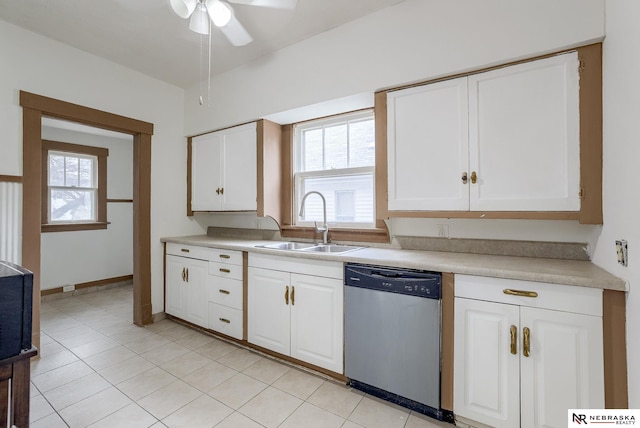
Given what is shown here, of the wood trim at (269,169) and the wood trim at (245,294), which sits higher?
the wood trim at (269,169)

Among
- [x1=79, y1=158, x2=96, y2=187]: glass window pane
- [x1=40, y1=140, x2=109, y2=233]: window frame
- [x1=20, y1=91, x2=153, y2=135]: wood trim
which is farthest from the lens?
[x1=79, y1=158, x2=96, y2=187]: glass window pane

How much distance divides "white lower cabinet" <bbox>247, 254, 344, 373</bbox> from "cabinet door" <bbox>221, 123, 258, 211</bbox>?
0.76m

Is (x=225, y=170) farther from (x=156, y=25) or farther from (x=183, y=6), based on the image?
(x=183, y=6)

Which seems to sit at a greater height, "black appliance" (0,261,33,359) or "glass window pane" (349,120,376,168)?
"glass window pane" (349,120,376,168)

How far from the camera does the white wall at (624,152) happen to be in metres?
1.21

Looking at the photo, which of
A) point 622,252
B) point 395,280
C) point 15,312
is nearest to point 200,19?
point 15,312

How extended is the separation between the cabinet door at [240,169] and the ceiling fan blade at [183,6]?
49.9 inches

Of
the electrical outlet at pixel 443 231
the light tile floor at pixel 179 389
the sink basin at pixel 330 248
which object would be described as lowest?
the light tile floor at pixel 179 389

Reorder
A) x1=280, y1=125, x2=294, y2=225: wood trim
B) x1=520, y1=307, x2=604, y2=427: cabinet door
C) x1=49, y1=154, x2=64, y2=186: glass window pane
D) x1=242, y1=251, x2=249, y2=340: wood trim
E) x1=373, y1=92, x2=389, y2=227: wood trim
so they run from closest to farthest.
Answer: x1=520, y1=307, x2=604, y2=427: cabinet door, x1=373, y1=92, x2=389, y2=227: wood trim, x1=242, y1=251, x2=249, y2=340: wood trim, x1=280, y1=125, x2=294, y2=225: wood trim, x1=49, y1=154, x2=64, y2=186: glass window pane

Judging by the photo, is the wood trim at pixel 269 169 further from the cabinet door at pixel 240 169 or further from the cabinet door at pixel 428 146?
the cabinet door at pixel 428 146

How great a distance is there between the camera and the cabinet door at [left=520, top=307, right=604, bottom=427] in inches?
53.2

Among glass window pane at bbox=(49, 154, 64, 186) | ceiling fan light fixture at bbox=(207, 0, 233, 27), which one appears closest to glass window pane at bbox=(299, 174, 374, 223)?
ceiling fan light fixture at bbox=(207, 0, 233, 27)

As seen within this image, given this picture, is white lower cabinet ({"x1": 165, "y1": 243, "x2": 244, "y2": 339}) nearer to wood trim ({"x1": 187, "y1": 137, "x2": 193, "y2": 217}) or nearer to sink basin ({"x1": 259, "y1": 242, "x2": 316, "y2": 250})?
sink basin ({"x1": 259, "y1": 242, "x2": 316, "y2": 250})

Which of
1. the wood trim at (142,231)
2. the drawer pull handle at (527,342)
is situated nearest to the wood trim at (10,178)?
the wood trim at (142,231)
